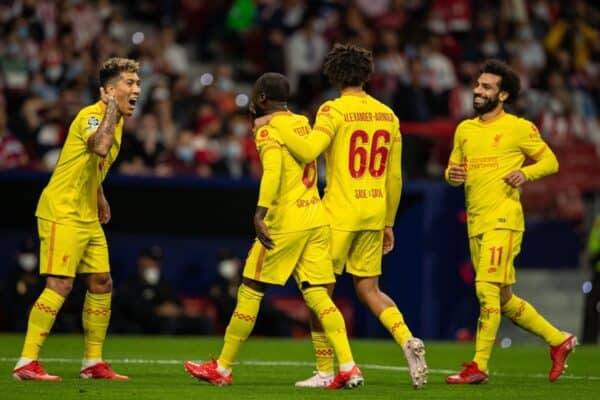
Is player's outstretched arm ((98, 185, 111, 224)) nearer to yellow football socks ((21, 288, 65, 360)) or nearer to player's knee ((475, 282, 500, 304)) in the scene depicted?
yellow football socks ((21, 288, 65, 360))

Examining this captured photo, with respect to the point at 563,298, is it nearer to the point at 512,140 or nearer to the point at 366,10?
the point at 366,10

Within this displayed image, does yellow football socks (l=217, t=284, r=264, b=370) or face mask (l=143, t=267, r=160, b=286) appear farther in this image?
face mask (l=143, t=267, r=160, b=286)

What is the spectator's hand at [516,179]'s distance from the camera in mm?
11977

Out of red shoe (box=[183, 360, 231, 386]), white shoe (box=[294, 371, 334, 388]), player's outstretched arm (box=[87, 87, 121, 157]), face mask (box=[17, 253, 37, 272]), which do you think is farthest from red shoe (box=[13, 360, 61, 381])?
face mask (box=[17, 253, 37, 272])

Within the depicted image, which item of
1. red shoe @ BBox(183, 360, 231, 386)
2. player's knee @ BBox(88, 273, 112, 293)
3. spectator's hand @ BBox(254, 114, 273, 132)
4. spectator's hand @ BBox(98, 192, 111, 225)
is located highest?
spectator's hand @ BBox(254, 114, 273, 132)

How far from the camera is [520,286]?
22359mm

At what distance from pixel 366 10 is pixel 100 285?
49.4 ft

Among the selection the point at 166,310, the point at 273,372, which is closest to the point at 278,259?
the point at 273,372

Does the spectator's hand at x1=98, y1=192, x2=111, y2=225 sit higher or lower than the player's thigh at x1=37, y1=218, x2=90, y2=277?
higher

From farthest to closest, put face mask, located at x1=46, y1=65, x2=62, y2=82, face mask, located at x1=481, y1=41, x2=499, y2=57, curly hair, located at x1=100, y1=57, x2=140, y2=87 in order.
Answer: face mask, located at x1=481, y1=41, x2=499, y2=57 → face mask, located at x1=46, y1=65, x2=62, y2=82 → curly hair, located at x1=100, y1=57, x2=140, y2=87

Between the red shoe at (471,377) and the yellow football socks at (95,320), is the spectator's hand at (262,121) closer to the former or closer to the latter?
the yellow football socks at (95,320)

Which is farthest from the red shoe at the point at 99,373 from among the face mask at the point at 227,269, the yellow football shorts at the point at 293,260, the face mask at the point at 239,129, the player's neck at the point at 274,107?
the face mask at the point at 239,129

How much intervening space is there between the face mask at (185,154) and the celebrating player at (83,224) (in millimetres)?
8899

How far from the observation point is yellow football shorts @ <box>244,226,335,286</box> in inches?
431
